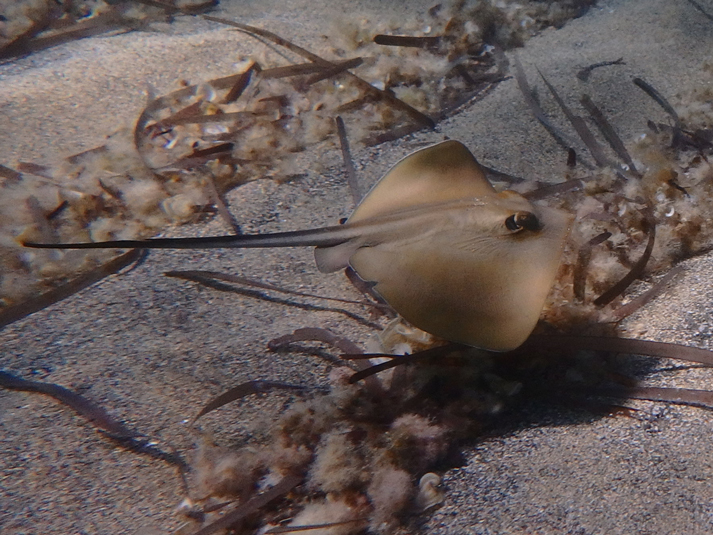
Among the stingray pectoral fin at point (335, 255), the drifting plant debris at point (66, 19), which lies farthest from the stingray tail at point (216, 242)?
the drifting plant debris at point (66, 19)

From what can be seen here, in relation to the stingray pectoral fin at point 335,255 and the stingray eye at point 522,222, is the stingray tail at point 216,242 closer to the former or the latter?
the stingray pectoral fin at point 335,255

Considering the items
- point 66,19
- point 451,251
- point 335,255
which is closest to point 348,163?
point 335,255

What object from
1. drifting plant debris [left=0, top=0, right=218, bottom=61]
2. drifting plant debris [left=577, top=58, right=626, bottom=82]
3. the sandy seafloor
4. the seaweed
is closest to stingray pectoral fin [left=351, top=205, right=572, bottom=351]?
the sandy seafloor

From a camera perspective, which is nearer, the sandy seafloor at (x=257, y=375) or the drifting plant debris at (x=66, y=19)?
the sandy seafloor at (x=257, y=375)

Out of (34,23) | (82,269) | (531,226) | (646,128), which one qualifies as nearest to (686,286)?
(531,226)

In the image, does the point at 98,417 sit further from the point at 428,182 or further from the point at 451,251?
the point at 428,182

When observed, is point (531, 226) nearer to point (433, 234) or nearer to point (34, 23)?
point (433, 234)

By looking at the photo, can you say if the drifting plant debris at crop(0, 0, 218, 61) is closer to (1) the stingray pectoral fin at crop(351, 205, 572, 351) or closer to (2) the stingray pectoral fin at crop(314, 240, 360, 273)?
(2) the stingray pectoral fin at crop(314, 240, 360, 273)
